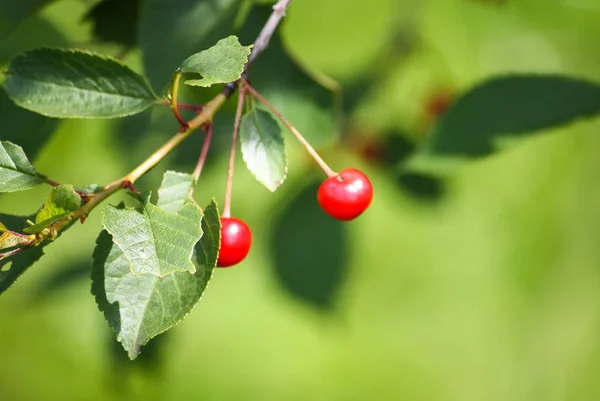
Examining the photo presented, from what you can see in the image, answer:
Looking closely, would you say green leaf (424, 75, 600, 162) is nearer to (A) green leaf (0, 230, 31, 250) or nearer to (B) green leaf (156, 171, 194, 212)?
(B) green leaf (156, 171, 194, 212)

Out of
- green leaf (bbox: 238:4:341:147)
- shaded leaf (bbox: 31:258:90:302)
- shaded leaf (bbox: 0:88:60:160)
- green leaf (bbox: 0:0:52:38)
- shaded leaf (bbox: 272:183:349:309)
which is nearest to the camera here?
shaded leaf (bbox: 0:88:60:160)

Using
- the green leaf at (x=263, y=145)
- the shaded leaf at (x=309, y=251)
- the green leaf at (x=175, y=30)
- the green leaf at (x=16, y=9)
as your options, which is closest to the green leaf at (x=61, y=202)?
the green leaf at (x=263, y=145)

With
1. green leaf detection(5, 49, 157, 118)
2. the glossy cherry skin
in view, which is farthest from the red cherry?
green leaf detection(5, 49, 157, 118)

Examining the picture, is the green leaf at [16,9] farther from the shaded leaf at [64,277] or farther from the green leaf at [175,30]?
the shaded leaf at [64,277]

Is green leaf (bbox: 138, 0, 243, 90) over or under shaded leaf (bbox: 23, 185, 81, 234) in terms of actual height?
under

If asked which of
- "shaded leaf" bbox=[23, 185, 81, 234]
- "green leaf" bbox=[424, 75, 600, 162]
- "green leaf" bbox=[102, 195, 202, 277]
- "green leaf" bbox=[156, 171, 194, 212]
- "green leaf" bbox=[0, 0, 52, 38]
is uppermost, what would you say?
"green leaf" bbox=[0, 0, 52, 38]

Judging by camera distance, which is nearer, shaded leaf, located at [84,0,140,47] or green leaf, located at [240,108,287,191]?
green leaf, located at [240,108,287,191]

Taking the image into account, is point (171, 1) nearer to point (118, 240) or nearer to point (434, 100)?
point (118, 240)

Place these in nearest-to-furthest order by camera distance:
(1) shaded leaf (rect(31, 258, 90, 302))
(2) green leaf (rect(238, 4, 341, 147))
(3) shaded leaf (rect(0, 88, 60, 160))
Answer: (3) shaded leaf (rect(0, 88, 60, 160))
(2) green leaf (rect(238, 4, 341, 147))
(1) shaded leaf (rect(31, 258, 90, 302))
